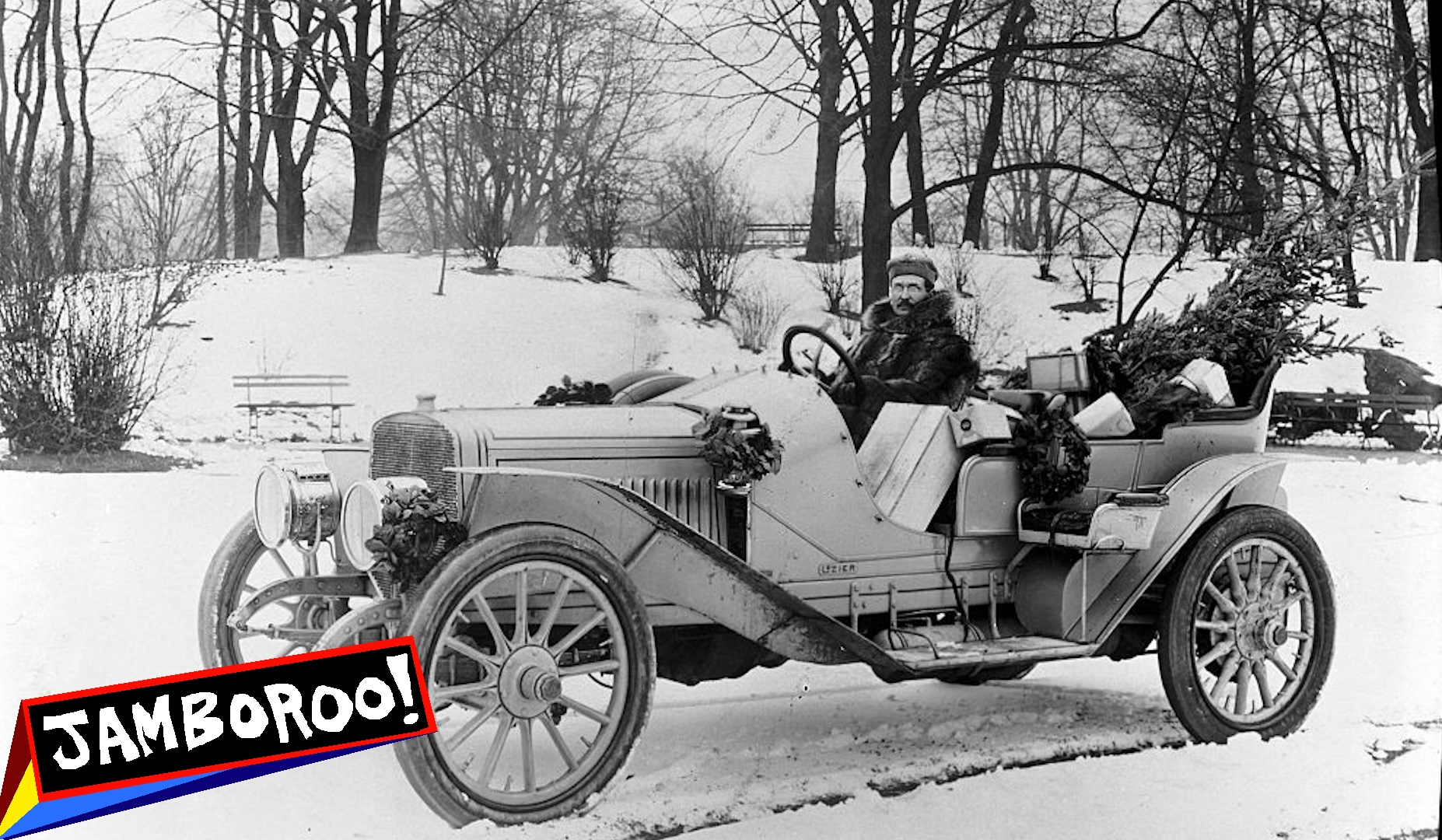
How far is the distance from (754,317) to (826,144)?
0.66 m

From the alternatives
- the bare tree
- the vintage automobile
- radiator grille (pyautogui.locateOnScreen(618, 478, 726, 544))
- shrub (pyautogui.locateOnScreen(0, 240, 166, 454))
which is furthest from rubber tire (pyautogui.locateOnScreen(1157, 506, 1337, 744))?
shrub (pyautogui.locateOnScreen(0, 240, 166, 454))

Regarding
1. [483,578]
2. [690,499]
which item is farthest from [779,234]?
[483,578]

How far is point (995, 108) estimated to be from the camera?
475 centimetres

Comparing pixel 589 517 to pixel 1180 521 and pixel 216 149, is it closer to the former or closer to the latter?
pixel 216 149

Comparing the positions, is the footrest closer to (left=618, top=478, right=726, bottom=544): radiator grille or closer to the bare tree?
(left=618, top=478, right=726, bottom=544): radiator grille

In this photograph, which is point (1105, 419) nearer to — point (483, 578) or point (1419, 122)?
point (1419, 122)

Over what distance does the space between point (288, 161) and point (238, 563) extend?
1.03 meters

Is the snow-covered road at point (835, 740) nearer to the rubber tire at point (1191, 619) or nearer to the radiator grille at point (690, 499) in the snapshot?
the rubber tire at point (1191, 619)

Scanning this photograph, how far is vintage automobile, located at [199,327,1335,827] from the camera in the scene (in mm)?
3004

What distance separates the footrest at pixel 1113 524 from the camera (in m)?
3.79

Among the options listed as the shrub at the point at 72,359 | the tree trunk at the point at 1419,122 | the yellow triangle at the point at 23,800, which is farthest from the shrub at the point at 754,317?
the yellow triangle at the point at 23,800

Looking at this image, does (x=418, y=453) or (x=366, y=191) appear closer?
(x=418, y=453)

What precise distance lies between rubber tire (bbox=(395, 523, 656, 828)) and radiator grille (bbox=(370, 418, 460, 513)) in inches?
9.8

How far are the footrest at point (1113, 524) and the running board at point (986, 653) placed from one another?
0.91 feet
